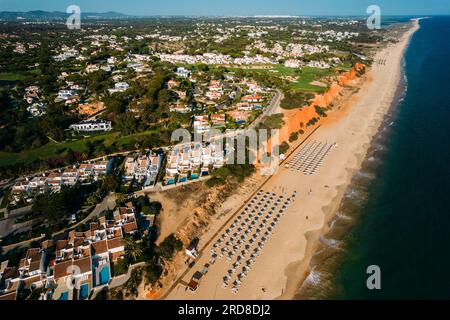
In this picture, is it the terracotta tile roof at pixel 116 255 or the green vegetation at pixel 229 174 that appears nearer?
the terracotta tile roof at pixel 116 255

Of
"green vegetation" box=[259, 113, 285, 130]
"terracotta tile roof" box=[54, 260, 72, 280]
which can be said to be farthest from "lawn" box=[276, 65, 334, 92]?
"terracotta tile roof" box=[54, 260, 72, 280]

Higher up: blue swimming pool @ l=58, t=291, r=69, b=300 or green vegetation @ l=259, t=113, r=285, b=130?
green vegetation @ l=259, t=113, r=285, b=130

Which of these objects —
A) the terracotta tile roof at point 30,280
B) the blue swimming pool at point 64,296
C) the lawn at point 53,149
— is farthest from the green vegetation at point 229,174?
the terracotta tile roof at point 30,280

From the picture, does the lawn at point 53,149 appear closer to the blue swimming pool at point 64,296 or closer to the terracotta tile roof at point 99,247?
the terracotta tile roof at point 99,247

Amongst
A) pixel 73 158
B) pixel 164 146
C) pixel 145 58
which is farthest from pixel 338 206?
pixel 145 58

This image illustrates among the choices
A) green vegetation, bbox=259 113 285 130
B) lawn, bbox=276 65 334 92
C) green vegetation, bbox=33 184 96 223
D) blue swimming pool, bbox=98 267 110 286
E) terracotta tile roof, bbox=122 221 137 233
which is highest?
lawn, bbox=276 65 334 92

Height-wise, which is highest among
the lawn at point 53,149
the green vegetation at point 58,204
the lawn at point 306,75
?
the lawn at point 306,75

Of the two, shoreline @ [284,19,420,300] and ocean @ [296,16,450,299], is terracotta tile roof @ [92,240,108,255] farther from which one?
ocean @ [296,16,450,299]

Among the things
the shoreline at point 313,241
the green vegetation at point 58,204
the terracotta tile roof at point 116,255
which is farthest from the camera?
the green vegetation at point 58,204
